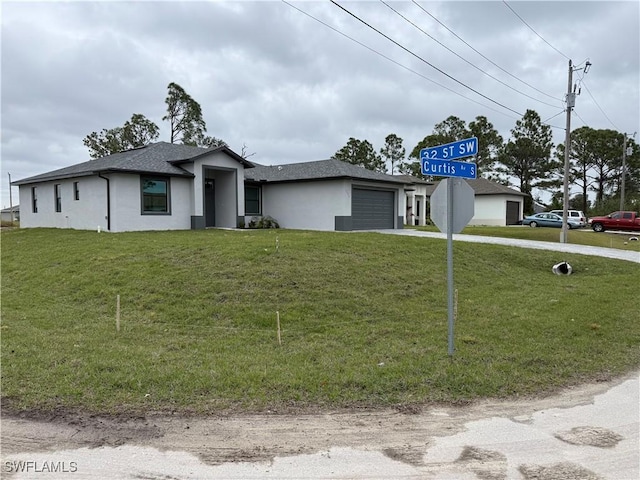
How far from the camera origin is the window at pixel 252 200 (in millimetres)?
25047

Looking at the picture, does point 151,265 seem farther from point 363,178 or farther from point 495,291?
point 363,178

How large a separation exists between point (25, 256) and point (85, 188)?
773 centimetres

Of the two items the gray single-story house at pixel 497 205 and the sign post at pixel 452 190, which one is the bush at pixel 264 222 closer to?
the sign post at pixel 452 190

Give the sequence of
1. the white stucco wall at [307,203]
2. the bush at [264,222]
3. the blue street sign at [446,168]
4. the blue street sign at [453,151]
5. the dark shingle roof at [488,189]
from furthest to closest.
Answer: the dark shingle roof at [488,189] → the bush at [264,222] → the white stucco wall at [307,203] → the blue street sign at [453,151] → the blue street sign at [446,168]

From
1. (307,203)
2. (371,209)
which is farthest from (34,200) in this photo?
(371,209)

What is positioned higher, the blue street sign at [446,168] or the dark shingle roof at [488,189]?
the dark shingle roof at [488,189]

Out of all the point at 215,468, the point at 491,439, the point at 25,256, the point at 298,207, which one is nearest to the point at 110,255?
the point at 25,256

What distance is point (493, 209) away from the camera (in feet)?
132

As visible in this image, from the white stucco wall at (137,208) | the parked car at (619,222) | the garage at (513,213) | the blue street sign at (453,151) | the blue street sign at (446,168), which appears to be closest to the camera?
the blue street sign at (446,168)

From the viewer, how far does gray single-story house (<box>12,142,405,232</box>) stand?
763 inches

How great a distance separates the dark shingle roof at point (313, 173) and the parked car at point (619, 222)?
57.1 feet

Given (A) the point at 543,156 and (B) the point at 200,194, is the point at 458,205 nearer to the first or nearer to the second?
(B) the point at 200,194

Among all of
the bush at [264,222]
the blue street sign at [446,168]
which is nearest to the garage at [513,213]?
the bush at [264,222]

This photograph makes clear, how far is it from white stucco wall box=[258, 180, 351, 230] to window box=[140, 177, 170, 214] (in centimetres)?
534
